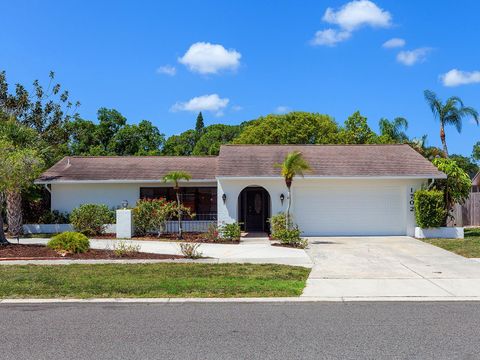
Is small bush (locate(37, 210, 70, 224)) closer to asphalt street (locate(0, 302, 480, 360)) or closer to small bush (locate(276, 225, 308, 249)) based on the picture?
small bush (locate(276, 225, 308, 249))

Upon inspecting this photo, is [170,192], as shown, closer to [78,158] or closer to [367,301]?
[78,158]

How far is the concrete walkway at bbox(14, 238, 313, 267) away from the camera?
45.8ft

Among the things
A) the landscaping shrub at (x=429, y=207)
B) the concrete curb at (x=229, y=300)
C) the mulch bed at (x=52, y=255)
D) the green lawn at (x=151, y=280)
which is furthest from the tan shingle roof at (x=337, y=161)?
the concrete curb at (x=229, y=300)

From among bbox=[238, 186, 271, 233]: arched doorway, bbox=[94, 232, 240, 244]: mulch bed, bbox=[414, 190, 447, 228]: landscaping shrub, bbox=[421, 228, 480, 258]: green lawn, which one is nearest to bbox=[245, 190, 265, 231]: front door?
bbox=[238, 186, 271, 233]: arched doorway

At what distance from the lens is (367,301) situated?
8.94 m

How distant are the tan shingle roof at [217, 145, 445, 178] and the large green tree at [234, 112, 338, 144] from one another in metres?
20.7

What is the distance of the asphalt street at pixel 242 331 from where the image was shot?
5922 mm

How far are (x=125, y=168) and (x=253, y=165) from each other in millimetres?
6694

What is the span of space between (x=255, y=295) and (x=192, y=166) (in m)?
15.9

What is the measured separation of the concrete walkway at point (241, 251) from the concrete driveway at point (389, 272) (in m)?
0.60

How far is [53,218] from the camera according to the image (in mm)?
22891

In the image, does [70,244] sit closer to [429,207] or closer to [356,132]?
[429,207]

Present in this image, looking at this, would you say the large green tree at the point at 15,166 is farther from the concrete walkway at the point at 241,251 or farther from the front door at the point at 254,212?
the front door at the point at 254,212

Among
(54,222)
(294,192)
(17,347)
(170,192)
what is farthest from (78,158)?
(17,347)
